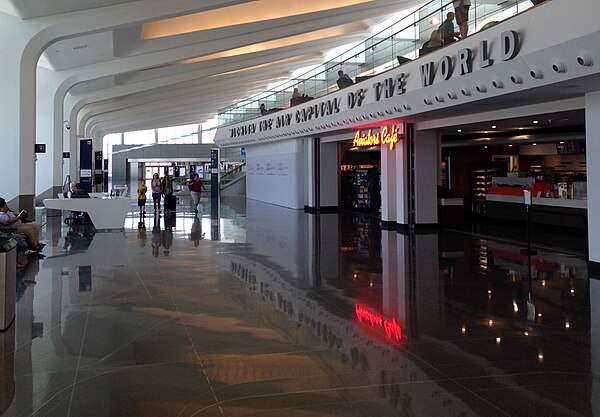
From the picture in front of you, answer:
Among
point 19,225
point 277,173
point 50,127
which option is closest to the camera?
point 19,225

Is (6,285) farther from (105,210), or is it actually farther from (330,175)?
(330,175)

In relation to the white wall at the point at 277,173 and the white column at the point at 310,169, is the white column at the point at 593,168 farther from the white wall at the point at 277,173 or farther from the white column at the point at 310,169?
the white wall at the point at 277,173

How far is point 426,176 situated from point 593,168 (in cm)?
723

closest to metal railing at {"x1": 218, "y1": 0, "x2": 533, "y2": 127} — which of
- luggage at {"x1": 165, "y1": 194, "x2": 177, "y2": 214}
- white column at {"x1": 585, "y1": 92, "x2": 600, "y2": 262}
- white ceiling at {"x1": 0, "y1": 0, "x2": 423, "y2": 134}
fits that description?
white ceiling at {"x1": 0, "y1": 0, "x2": 423, "y2": 134}

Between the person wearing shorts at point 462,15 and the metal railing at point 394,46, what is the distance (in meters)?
0.11

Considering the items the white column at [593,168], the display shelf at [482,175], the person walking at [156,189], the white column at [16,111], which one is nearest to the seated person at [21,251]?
the white column at [16,111]

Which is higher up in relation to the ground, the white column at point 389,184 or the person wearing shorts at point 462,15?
the person wearing shorts at point 462,15

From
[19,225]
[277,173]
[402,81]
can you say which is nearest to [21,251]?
[19,225]

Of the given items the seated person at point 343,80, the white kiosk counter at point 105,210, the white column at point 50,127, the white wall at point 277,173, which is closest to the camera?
the white kiosk counter at point 105,210

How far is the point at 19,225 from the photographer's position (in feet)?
35.4

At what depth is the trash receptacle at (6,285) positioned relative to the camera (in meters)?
5.58

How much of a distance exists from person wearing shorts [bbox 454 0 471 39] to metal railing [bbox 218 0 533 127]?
0.11 meters

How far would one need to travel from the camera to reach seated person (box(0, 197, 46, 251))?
9977 millimetres

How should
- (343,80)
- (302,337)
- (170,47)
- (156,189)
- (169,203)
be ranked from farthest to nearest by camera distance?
(156,189) < (169,203) < (343,80) < (170,47) < (302,337)
